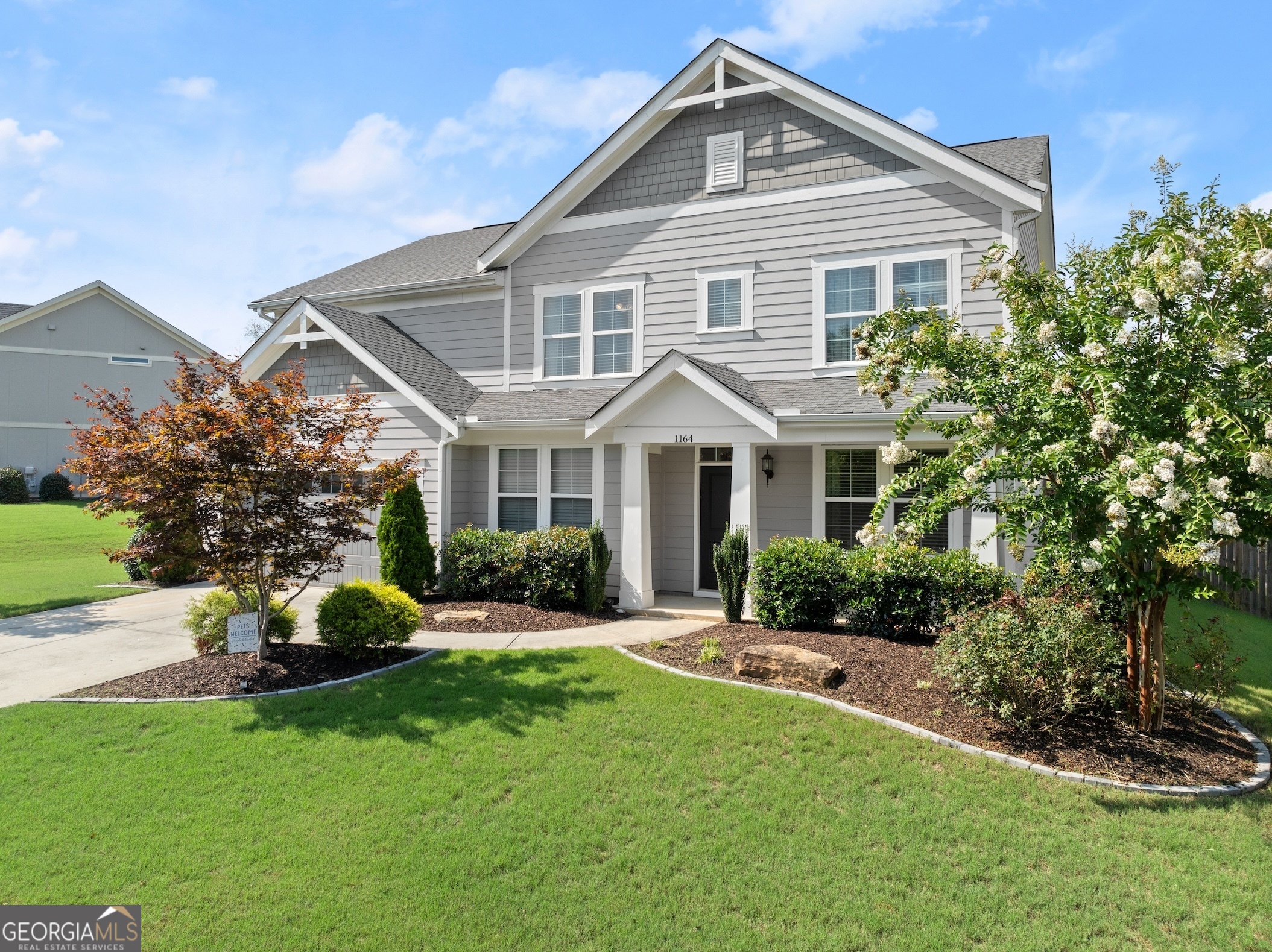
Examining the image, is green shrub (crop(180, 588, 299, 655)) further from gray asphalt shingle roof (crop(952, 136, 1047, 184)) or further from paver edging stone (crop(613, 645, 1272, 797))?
gray asphalt shingle roof (crop(952, 136, 1047, 184))

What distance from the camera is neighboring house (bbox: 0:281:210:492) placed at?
28.6 m

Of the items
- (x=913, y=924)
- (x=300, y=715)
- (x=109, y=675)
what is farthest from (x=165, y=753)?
(x=913, y=924)

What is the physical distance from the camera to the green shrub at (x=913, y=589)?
351 inches

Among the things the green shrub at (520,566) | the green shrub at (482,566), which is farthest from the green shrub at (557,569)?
the green shrub at (482,566)

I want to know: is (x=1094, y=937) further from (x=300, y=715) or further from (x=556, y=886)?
(x=300, y=715)

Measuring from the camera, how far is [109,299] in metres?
31.1

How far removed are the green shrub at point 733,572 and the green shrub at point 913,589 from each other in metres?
1.46

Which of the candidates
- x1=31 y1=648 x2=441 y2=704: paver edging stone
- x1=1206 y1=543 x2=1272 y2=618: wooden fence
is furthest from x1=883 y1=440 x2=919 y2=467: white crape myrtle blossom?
x1=1206 y1=543 x2=1272 y2=618: wooden fence

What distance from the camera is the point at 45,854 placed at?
4.44 meters

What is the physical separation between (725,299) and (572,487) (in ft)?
13.8

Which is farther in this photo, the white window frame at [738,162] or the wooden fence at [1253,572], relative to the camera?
the wooden fence at [1253,572]

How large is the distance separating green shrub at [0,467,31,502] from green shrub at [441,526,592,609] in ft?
78.7

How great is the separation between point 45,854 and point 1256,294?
927cm

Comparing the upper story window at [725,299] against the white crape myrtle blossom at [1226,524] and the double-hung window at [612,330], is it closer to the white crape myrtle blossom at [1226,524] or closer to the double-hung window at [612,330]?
the double-hung window at [612,330]
